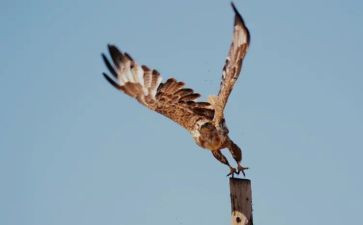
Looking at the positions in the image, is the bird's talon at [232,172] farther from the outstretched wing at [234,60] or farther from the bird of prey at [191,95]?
the outstretched wing at [234,60]

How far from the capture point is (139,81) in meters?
9.38

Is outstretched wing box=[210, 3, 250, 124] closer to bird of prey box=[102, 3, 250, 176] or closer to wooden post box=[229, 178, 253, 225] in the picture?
bird of prey box=[102, 3, 250, 176]

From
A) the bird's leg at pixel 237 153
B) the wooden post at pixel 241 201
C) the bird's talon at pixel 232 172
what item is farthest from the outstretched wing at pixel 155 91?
the wooden post at pixel 241 201

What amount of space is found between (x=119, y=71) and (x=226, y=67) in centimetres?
166

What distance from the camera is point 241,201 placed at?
7.15m

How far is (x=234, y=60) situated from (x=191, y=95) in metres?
0.89

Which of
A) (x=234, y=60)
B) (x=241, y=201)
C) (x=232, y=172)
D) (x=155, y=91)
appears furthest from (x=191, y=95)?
(x=241, y=201)

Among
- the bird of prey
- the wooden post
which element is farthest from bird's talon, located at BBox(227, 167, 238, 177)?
the wooden post

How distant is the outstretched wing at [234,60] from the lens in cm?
811

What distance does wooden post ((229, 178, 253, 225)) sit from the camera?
7.13m

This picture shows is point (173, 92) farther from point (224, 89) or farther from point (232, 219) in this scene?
point (232, 219)

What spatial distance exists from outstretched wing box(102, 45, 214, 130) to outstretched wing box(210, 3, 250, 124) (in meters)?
0.41

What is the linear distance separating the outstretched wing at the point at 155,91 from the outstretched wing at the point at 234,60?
41cm

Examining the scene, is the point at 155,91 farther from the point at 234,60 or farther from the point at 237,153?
the point at 237,153
